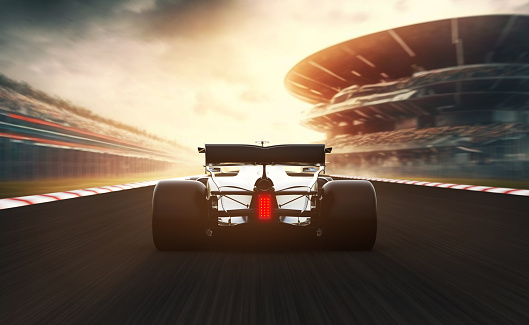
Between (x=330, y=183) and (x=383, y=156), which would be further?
(x=383, y=156)

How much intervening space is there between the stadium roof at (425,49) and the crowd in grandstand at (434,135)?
584 centimetres

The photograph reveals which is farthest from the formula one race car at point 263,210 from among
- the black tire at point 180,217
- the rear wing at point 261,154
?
the rear wing at point 261,154

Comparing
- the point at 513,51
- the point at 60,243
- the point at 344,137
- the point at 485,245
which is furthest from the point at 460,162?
the point at 344,137

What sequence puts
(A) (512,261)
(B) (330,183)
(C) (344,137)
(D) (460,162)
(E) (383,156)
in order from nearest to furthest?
(A) (512,261), (B) (330,183), (D) (460,162), (E) (383,156), (C) (344,137)

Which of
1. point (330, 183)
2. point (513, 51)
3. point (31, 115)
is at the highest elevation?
point (513, 51)

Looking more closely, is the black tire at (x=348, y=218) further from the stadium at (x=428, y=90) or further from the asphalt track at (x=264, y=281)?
the stadium at (x=428, y=90)

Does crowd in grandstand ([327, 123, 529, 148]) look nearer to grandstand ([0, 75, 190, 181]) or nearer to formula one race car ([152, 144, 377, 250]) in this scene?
grandstand ([0, 75, 190, 181])

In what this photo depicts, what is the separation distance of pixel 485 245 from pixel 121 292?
5.03m

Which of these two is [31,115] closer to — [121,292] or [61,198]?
[61,198]

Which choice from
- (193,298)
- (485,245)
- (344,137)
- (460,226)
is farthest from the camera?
(344,137)

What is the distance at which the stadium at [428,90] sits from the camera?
4409 centimetres

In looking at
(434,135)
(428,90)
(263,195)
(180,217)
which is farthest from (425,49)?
(180,217)

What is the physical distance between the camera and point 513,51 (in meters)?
46.4

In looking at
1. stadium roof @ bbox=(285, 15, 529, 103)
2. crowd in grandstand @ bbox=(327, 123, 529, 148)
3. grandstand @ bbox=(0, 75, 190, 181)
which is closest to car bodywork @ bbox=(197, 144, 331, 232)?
grandstand @ bbox=(0, 75, 190, 181)
